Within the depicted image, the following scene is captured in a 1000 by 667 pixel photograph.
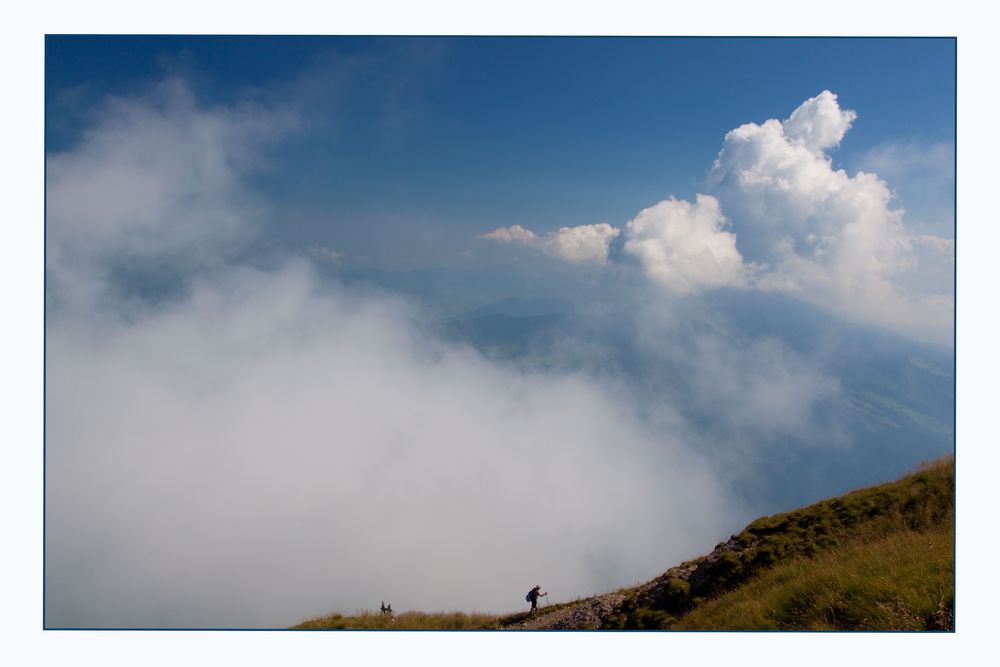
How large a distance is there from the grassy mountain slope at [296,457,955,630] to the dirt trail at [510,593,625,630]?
3 centimetres

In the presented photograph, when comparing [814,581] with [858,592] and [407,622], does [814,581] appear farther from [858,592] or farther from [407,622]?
[407,622]

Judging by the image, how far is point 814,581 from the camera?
335 inches

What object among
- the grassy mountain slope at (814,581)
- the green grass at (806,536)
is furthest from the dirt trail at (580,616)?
the green grass at (806,536)

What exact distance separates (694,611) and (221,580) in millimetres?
169106

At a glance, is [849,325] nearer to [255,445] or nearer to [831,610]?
[831,610]

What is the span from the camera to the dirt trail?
10.9 metres

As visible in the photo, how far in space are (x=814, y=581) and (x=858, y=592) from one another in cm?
69

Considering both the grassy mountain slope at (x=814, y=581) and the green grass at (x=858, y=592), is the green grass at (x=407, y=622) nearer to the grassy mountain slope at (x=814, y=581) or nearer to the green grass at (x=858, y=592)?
the grassy mountain slope at (x=814, y=581)

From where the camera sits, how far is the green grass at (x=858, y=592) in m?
7.75

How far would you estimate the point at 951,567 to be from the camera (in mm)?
8227

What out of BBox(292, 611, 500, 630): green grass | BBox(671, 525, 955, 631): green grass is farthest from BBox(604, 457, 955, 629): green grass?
BBox(292, 611, 500, 630): green grass

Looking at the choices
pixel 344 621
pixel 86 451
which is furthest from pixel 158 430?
pixel 344 621

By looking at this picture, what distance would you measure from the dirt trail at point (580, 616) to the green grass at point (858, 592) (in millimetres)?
2157

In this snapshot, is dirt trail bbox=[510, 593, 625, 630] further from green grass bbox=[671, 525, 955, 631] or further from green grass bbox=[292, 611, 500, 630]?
green grass bbox=[671, 525, 955, 631]
